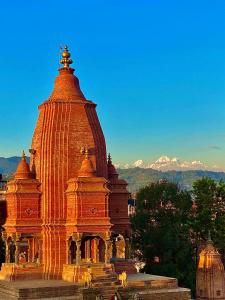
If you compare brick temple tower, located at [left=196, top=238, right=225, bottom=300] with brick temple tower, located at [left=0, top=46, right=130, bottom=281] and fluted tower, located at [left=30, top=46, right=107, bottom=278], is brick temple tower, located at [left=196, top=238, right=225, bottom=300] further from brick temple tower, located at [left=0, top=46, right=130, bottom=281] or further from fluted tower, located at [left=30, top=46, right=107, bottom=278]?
fluted tower, located at [left=30, top=46, right=107, bottom=278]

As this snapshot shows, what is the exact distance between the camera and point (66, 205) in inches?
989

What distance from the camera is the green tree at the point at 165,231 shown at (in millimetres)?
33781

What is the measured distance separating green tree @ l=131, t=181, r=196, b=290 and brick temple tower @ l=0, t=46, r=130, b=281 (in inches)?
295

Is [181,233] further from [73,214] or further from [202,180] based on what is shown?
[73,214]

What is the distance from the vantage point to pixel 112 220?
2656 cm

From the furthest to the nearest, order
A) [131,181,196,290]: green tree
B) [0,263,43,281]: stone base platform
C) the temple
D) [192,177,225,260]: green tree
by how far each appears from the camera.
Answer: [192,177,225,260]: green tree < [131,181,196,290]: green tree < [0,263,43,281]: stone base platform < the temple

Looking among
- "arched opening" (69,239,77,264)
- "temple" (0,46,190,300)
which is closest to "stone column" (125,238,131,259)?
"temple" (0,46,190,300)

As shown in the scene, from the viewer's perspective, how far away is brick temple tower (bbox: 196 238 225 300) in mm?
30594

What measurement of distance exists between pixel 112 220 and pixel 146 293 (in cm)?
414

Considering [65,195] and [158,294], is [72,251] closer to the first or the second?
[65,195]

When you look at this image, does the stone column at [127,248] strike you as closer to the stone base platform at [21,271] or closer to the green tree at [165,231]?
the stone base platform at [21,271]

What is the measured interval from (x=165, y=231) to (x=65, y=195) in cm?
1111

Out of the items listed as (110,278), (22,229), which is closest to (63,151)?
(22,229)

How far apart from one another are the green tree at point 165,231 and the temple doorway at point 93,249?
835 centimetres
